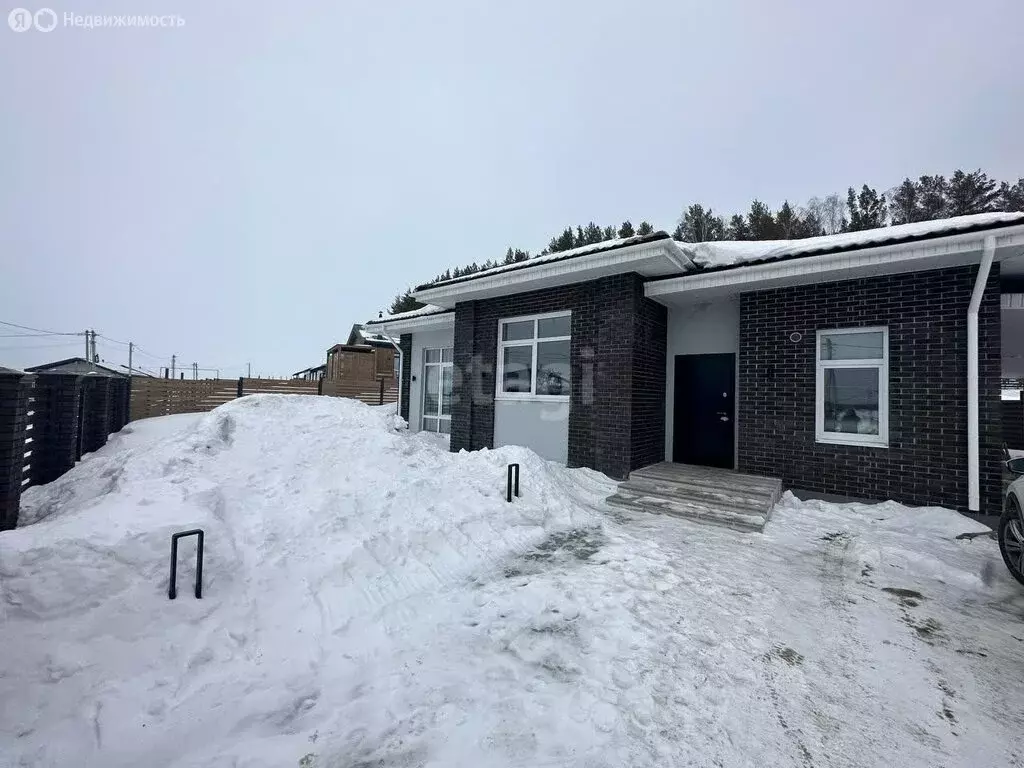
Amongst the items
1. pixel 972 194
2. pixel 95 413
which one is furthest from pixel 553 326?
pixel 972 194

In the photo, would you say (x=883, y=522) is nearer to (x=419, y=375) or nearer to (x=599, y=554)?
(x=599, y=554)

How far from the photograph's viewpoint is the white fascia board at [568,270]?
6527 mm

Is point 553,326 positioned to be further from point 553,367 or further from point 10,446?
point 10,446

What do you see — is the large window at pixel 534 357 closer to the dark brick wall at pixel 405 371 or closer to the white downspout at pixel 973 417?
the dark brick wall at pixel 405 371

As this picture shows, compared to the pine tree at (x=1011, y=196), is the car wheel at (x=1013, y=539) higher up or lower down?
lower down

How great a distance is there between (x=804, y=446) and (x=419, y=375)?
9652 millimetres

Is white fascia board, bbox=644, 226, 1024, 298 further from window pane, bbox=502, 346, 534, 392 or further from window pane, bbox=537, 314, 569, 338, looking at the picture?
window pane, bbox=502, 346, 534, 392

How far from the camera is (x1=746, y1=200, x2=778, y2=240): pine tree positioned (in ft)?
83.3

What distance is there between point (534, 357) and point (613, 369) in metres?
1.86

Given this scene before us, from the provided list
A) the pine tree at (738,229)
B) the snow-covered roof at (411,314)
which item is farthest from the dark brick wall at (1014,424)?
the pine tree at (738,229)

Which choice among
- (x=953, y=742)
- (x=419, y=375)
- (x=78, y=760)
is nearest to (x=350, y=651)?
(x=78, y=760)

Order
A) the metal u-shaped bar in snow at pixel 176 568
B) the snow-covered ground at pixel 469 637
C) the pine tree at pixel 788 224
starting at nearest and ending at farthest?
the snow-covered ground at pixel 469 637 → the metal u-shaped bar in snow at pixel 176 568 → the pine tree at pixel 788 224

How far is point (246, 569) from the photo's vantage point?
3625 mm

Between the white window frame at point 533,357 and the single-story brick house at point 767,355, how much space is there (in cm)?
4
